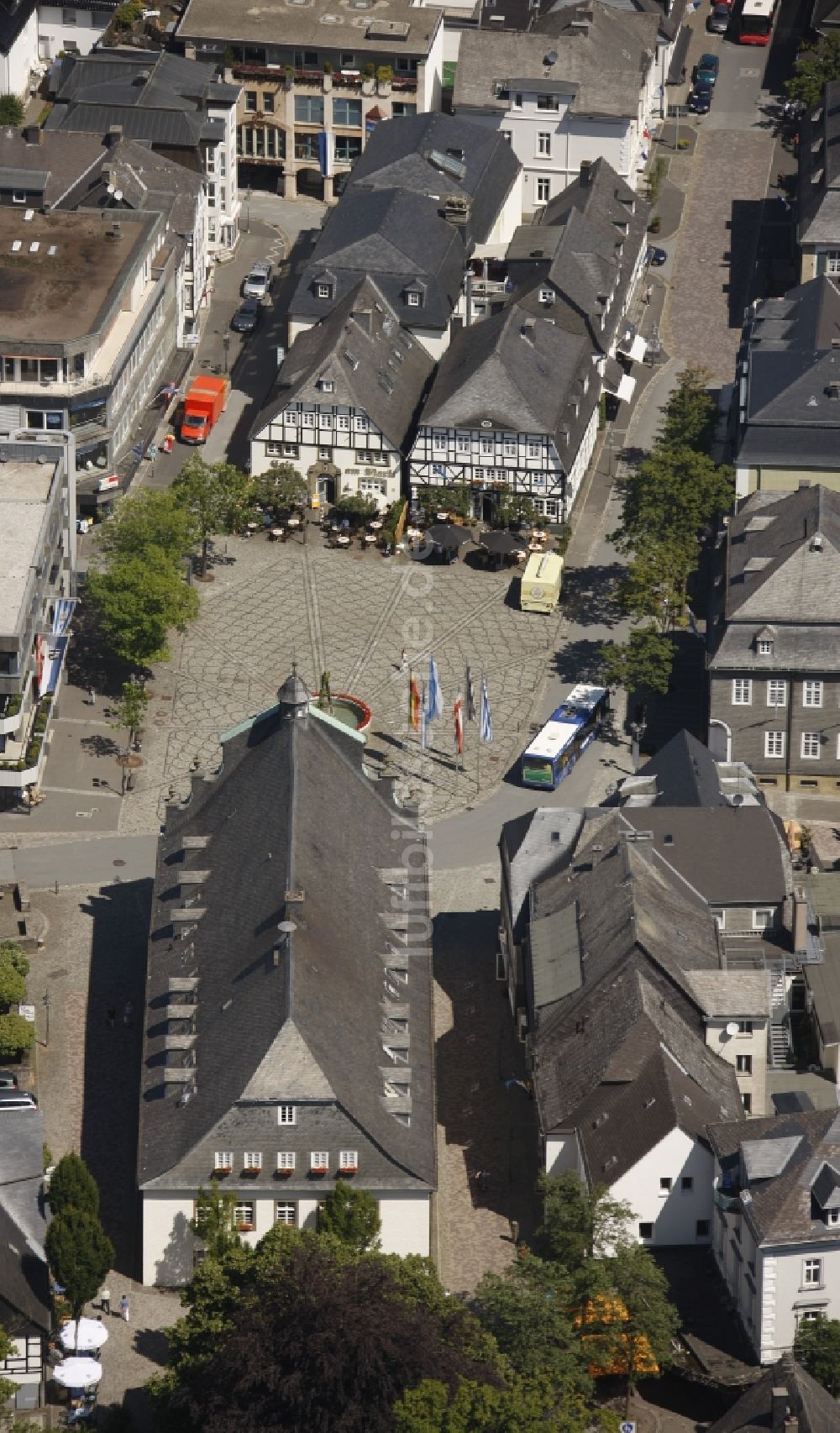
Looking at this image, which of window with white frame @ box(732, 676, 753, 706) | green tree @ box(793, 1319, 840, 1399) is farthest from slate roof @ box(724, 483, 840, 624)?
green tree @ box(793, 1319, 840, 1399)

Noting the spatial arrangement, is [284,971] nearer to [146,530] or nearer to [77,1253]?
[77,1253]

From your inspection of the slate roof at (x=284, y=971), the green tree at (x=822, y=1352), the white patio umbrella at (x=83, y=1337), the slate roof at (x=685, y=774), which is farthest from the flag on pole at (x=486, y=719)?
the green tree at (x=822, y=1352)

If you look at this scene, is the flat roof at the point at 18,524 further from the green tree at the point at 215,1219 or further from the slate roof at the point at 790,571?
the green tree at the point at 215,1219

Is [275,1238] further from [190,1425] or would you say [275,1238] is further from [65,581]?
[65,581]

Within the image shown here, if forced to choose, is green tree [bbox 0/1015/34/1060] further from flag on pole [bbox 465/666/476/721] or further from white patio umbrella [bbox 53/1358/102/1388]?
flag on pole [bbox 465/666/476/721]

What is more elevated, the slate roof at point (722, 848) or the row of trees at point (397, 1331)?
the slate roof at point (722, 848)

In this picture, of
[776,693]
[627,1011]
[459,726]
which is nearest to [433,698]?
[459,726]

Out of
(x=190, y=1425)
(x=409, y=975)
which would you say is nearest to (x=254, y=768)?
(x=409, y=975)
